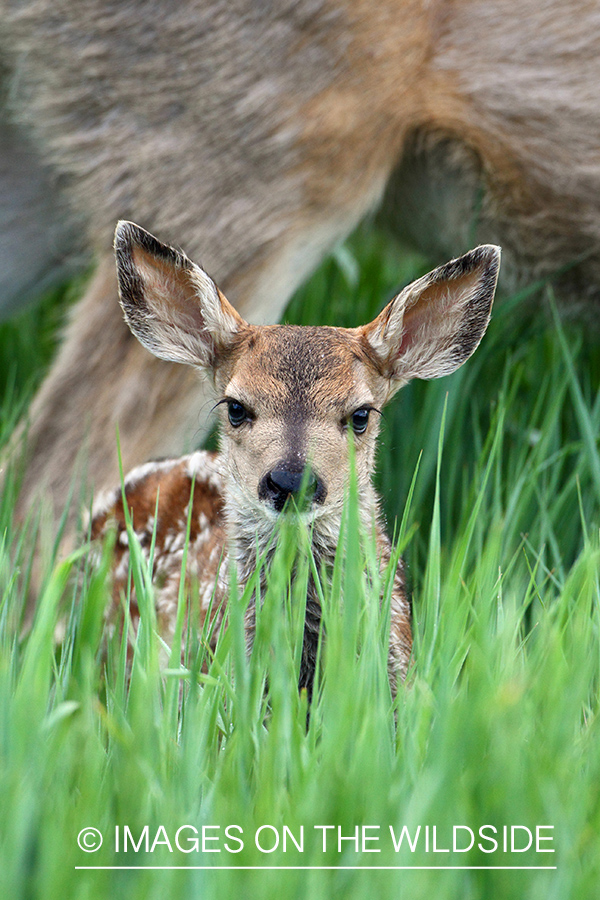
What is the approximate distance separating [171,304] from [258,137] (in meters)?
0.87

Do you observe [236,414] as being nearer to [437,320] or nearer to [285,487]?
[285,487]

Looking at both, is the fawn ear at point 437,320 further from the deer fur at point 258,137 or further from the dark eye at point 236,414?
the deer fur at point 258,137

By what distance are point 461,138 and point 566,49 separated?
1.42ft

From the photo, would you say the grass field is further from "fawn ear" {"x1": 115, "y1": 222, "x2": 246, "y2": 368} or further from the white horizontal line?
"fawn ear" {"x1": 115, "y1": 222, "x2": 246, "y2": 368}

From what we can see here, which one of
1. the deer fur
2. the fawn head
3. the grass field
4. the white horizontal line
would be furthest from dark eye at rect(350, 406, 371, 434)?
the white horizontal line

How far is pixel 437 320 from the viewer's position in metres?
2.69

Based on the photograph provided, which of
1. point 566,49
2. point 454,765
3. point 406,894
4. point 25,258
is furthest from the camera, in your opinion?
point 25,258

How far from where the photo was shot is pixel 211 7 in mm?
3199

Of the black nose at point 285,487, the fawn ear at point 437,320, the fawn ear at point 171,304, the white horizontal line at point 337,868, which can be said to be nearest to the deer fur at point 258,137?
the fawn ear at point 171,304

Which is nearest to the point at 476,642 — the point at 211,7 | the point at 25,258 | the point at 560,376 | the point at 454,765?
the point at 454,765

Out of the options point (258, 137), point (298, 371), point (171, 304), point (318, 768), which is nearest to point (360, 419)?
point (298, 371)

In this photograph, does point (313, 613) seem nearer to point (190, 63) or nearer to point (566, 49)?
point (190, 63)

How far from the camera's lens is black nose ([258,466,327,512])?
2197mm

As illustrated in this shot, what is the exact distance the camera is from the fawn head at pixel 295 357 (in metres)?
2.34
